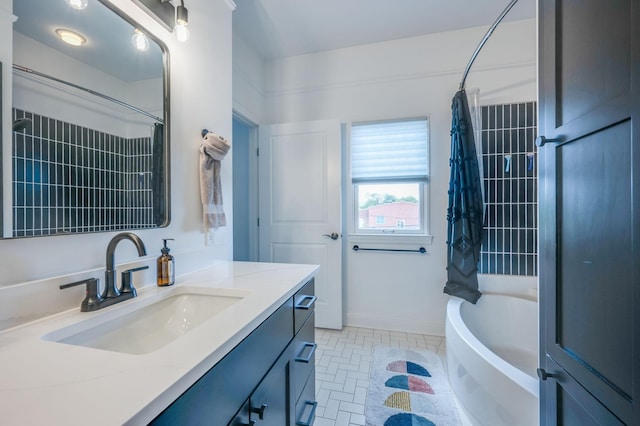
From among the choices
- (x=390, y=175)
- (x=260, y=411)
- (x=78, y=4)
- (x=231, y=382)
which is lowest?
(x=260, y=411)

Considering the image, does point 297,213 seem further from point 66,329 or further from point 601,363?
point 601,363

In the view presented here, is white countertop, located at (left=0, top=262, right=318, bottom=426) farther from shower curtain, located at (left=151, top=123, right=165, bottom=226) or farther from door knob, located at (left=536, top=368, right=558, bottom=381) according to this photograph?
door knob, located at (left=536, top=368, right=558, bottom=381)

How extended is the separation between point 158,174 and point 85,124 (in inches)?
12.4

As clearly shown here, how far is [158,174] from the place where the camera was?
117cm

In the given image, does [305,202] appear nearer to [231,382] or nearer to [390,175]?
[390,175]

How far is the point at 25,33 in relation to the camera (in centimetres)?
75

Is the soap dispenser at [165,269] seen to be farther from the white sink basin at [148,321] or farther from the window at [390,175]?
the window at [390,175]

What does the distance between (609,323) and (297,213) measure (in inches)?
87.2

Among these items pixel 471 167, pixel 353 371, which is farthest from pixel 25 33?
pixel 471 167

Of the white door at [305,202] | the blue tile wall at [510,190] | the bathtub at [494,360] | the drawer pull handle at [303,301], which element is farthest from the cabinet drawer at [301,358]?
the blue tile wall at [510,190]

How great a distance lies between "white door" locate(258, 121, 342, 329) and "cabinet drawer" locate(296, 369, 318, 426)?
1232 mm

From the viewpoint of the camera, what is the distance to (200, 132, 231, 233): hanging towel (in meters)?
1.38

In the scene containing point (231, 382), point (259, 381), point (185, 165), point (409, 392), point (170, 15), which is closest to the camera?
point (231, 382)

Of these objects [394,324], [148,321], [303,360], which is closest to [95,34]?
[148,321]
